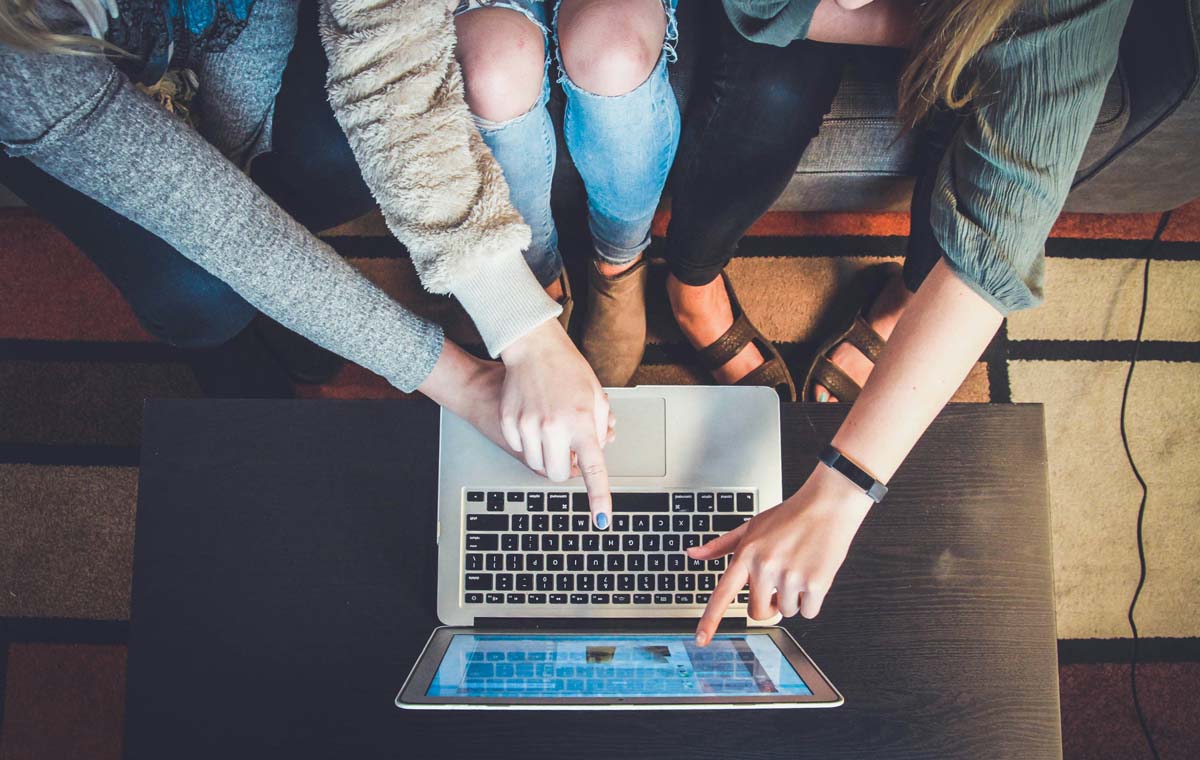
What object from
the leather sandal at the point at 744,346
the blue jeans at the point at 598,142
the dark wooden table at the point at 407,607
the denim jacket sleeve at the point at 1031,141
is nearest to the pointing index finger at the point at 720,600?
the dark wooden table at the point at 407,607

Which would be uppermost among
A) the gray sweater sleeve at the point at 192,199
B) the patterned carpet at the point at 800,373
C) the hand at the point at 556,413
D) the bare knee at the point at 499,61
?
the bare knee at the point at 499,61

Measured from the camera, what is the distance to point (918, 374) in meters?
0.66

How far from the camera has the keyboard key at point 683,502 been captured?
2.27ft

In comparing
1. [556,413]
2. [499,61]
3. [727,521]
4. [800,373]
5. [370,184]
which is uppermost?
[499,61]

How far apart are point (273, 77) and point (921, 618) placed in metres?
0.96

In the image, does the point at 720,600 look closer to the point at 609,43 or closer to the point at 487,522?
the point at 487,522

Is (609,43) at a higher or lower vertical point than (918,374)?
higher

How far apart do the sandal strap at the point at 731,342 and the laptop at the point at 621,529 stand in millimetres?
502

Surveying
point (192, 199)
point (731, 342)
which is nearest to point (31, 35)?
point (192, 199)

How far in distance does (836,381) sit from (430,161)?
82cm

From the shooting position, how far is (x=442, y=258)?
66 cm

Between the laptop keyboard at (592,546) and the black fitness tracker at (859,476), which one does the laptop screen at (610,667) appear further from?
the black fitness tracker at (859,476)

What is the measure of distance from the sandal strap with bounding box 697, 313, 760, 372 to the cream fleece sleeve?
1.88 ft

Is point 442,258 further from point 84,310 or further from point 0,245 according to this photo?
point 0,245
